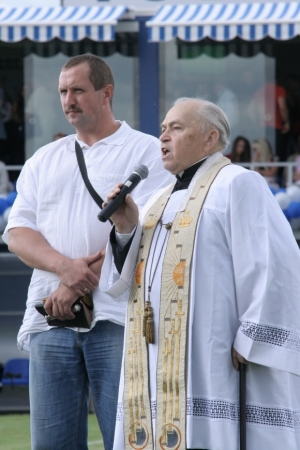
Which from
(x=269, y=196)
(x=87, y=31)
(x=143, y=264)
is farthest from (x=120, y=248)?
(x=87, y=31)

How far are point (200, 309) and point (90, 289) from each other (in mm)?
563

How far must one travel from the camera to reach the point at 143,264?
359 centimetres

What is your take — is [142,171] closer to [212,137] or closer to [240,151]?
[212,137]

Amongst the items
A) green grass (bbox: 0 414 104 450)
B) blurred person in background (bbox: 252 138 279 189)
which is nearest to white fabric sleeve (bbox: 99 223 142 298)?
green grass (bbox: 0 414 104 450)

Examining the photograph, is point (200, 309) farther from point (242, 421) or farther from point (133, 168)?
point (133, 168)

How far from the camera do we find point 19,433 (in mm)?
6961

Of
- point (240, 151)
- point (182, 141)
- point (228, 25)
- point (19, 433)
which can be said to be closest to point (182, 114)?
point (182, 141)

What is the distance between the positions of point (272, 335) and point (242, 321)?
0.37 feet

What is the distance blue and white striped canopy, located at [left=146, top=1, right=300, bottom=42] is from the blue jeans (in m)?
5.59

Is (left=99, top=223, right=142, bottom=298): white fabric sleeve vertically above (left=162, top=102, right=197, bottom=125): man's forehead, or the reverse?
(left=162, top=102, right=197, bottom=125): man's forehead

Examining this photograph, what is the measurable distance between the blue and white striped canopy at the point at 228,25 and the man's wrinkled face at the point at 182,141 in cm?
549

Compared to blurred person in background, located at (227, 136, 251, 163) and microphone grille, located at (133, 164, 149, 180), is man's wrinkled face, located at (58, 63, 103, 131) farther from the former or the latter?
blurred person in background, located at (227, 136, 251, 163)

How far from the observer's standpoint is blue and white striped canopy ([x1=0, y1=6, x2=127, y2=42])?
9086 mm

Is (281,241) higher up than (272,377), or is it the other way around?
(281,241)
